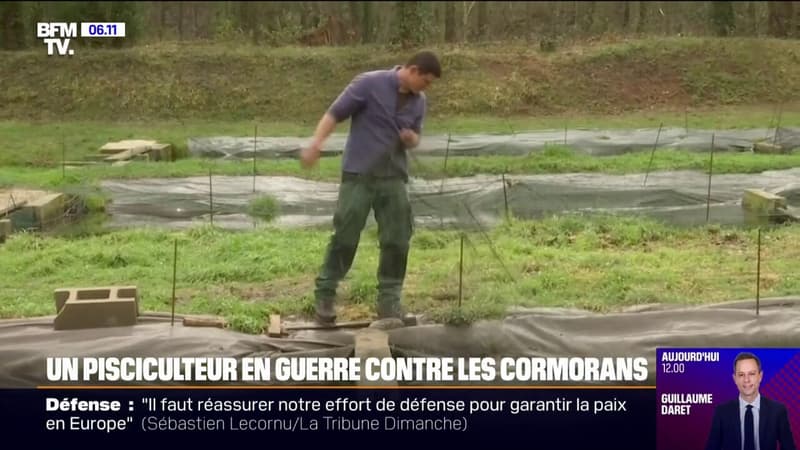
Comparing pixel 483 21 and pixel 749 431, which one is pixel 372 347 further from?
pixel 483 21

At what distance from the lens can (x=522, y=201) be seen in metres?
6.47

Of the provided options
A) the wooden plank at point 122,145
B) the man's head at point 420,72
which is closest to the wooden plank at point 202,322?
the man's head at point 420,72

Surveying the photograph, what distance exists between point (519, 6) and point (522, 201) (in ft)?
36.8

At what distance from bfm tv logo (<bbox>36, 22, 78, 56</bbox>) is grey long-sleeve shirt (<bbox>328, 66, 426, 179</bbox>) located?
8.53 feet

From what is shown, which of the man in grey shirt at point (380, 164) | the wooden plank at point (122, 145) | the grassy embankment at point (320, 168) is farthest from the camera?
the wooden plank at point (122, 145)

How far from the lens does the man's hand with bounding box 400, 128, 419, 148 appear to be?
365cm

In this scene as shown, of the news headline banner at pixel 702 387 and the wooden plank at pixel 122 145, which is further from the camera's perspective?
the wooden plank at pixel 122 145

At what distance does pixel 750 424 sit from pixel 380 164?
1.61 m

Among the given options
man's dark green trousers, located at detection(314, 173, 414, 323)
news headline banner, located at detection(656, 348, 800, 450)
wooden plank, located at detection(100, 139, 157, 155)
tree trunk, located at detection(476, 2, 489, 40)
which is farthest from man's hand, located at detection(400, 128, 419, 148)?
tree trunk, located at detection(476, 2, 489, 40)

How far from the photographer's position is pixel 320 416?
332cm

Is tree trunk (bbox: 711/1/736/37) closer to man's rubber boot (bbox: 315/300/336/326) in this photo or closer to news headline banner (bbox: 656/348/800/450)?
news headline banner (bbox: 656/348/800/450)

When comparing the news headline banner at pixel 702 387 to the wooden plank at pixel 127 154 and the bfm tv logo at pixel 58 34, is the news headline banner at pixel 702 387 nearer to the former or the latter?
the bfm tv logo at pixel 58 34

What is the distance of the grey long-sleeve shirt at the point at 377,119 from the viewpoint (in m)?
3.66

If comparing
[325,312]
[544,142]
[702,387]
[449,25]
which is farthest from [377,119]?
[449,25]
